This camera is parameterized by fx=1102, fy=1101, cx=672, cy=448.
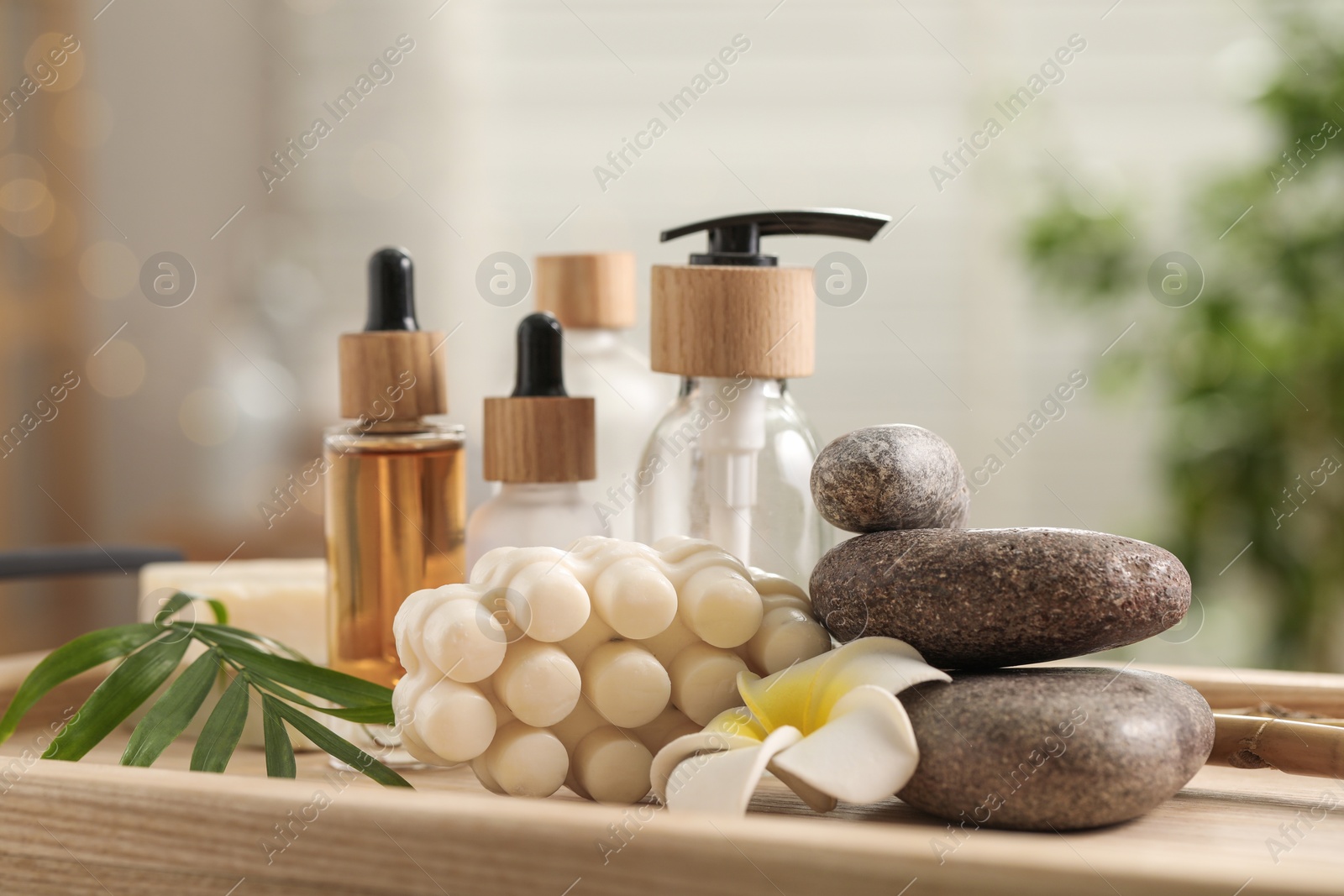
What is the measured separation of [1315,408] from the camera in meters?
1.32

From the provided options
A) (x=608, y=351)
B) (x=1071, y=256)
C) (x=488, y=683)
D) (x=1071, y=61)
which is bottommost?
(x=488, y=683)

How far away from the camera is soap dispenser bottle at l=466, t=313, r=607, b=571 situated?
1.56ft

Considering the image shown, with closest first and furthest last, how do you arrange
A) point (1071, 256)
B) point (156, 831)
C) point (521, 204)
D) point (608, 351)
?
point (156, 831), point (608, 351), point (1071, 256), point (521, 204)

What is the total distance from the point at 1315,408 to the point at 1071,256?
13.8 inches

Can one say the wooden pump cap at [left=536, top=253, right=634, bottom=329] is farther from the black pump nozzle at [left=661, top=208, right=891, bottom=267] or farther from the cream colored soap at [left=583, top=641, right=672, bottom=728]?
the cream colored soap at [left=583, top=641, right=672, bottom=728]

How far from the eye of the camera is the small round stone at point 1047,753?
1.07 feet

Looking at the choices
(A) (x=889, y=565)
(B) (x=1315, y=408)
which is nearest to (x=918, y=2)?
(B) (x=1315, y=408)

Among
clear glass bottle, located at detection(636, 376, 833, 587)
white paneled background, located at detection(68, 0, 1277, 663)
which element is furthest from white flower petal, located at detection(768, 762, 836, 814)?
white paneled background, located at detection(68, 0, 1277, 663)

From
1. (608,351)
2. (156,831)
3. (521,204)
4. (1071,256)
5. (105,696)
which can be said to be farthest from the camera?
(521,204)

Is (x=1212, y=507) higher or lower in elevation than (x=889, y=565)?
lower

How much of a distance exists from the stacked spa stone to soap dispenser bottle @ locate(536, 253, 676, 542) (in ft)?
0.68

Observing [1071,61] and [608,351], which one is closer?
[608,351]

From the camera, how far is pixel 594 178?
188cm

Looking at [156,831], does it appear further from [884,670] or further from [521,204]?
[521,204]
